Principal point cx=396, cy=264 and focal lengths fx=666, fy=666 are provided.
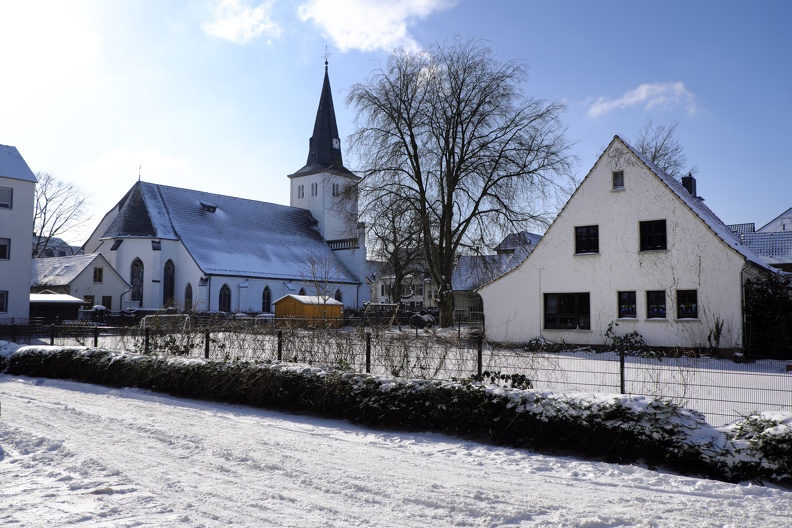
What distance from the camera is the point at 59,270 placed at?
47188 mm

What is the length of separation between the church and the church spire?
0.10 meters

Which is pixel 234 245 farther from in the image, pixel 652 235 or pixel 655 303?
pixel 655 303

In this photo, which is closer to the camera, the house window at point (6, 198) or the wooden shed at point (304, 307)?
the house window at point (6, 198)

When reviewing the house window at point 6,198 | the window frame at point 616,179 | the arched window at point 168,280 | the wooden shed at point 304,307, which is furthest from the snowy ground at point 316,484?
the arched window at point 168,280

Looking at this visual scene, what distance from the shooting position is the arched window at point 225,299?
50.7 metres

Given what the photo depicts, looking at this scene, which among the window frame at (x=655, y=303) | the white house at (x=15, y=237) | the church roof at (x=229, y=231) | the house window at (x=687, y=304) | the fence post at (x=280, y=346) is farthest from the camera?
the church roof at (x=229, y=231)

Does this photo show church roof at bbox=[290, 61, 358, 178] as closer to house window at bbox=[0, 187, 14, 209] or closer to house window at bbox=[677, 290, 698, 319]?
house window at bbox=[0, 187, 14, 209]

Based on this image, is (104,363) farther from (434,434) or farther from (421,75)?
(421,75)

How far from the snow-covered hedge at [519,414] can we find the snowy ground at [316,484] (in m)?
0.32

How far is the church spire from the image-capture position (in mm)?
64562

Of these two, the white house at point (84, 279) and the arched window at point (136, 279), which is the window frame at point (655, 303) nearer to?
the white house at point (84, 279)

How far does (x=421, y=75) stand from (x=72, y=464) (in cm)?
2866

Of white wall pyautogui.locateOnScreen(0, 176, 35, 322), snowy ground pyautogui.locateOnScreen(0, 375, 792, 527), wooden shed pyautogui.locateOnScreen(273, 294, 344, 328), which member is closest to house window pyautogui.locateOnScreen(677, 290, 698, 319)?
snowy ground pyautogui.locateOnScreen(0, 375, 792, 527)

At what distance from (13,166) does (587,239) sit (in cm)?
3039
